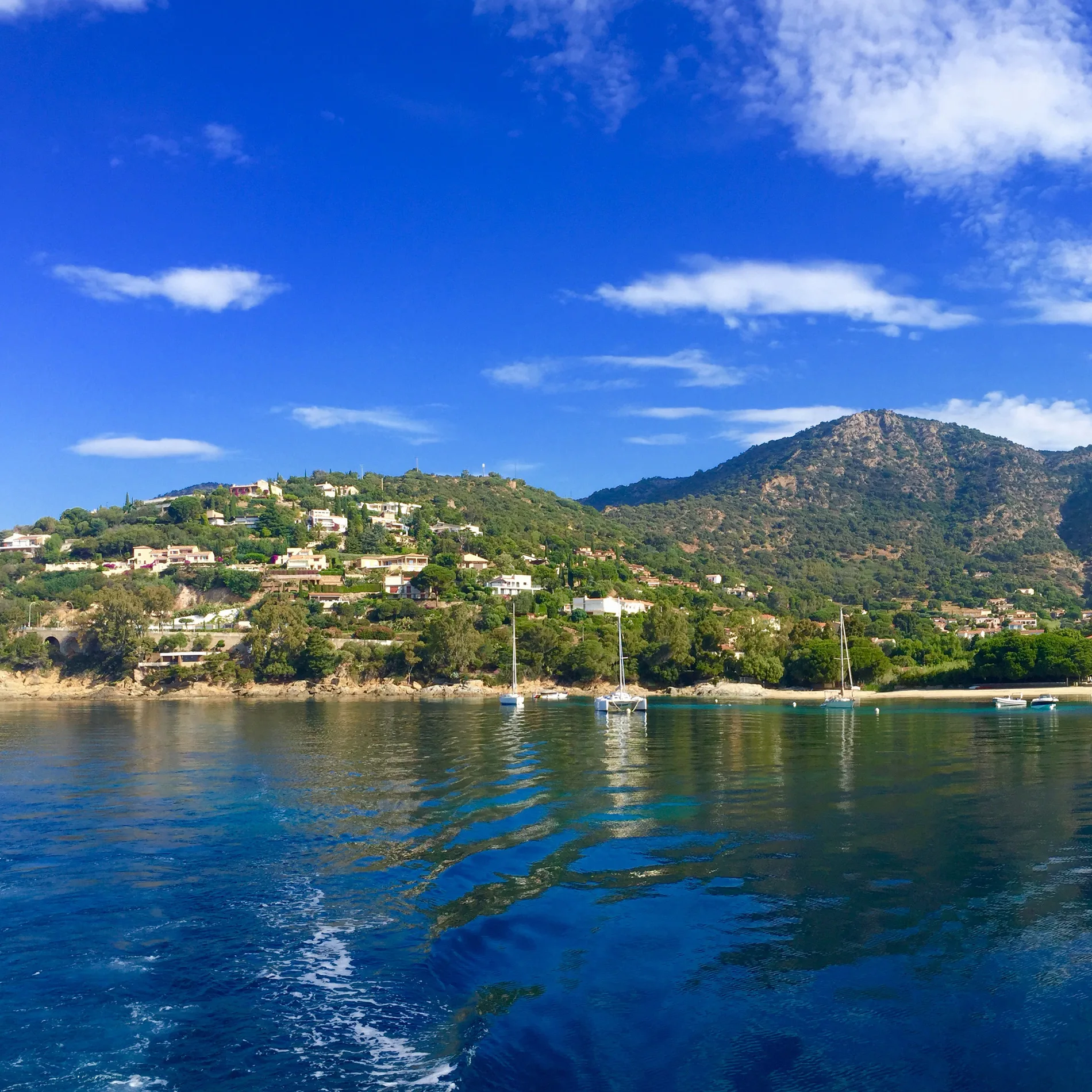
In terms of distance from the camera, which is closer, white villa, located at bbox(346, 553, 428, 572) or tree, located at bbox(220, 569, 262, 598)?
tree, located at bbox(220, 569, 262, 598)

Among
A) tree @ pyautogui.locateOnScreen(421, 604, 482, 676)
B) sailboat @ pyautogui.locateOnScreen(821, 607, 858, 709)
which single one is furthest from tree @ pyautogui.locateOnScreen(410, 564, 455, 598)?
sailboat @ pyautogui.locateOnScreen(821, 607, 858, 709)

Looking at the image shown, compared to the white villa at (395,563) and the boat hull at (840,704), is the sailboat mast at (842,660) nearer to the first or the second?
the boat hull at (840,704)

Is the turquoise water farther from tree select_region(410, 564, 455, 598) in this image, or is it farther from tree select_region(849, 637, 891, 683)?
tree select_region(410, 564, 455, 598)

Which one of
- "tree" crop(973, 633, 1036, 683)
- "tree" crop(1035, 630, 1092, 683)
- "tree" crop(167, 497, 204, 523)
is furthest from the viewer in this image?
"tree" crop(167, 497, 204, 523)

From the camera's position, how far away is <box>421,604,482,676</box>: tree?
8725cm

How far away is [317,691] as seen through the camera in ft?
286

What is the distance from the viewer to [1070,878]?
664 inches

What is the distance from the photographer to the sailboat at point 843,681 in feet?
227

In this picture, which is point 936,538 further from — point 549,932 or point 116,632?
point 549,932

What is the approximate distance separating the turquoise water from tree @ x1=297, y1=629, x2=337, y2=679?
187 feet

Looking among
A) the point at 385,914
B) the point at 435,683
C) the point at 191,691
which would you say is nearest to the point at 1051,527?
the point at 435,683

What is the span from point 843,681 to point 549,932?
7050cm

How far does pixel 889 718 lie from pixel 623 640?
37.1 metres

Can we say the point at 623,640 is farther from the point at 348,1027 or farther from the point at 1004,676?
the point at 348,1027
